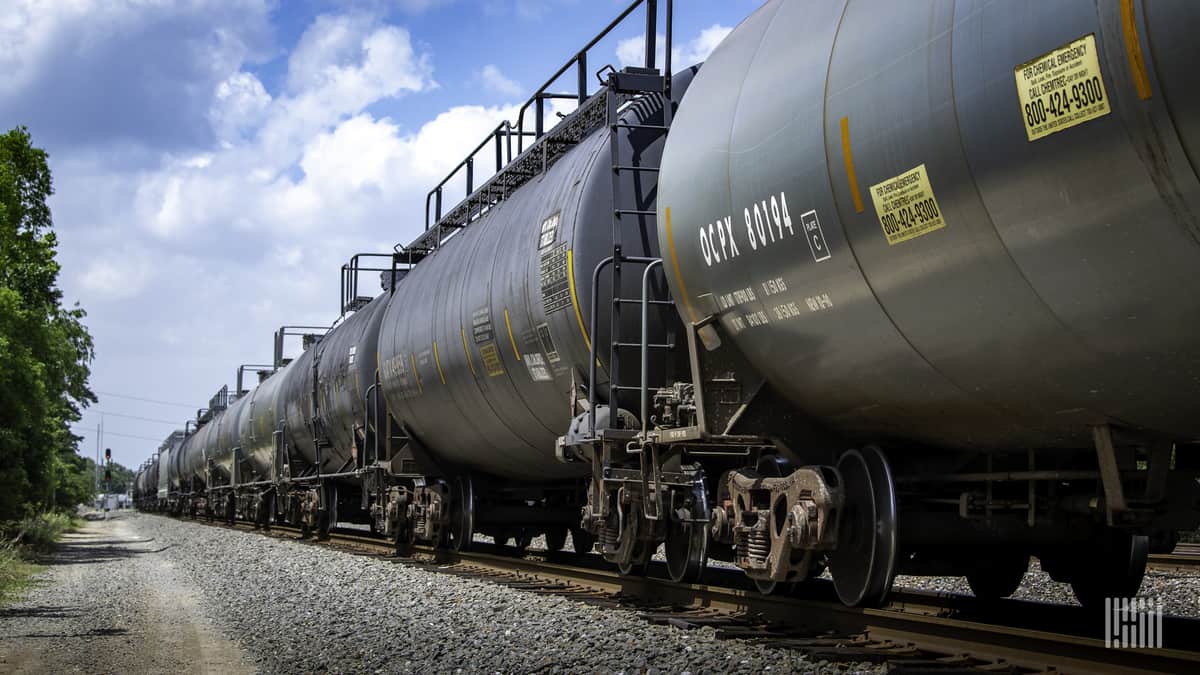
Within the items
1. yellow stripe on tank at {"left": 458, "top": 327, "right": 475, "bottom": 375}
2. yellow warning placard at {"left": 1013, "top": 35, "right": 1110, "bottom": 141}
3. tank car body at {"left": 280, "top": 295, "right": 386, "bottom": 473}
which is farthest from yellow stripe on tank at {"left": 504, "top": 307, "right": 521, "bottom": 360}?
tank car body at {"left": 280, "top": 295, "right": 386, "bottom": 473}

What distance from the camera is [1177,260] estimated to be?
3.90 m

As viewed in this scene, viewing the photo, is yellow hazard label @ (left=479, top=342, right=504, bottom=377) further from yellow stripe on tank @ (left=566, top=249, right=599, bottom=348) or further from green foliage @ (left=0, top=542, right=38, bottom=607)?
green foliage @ (left=0, top=542, right=38, bottom=607)

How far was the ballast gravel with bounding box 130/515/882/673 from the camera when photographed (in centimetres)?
631

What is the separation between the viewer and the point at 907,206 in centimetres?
498

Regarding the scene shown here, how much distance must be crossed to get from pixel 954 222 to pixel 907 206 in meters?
0.29

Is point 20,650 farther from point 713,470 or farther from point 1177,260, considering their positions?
point 1177,260

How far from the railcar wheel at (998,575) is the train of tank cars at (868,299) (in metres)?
0.03

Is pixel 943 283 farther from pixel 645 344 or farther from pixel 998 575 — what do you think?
pixel 998 575

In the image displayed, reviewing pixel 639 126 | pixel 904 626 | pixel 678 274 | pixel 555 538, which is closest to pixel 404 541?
pixel 555 538

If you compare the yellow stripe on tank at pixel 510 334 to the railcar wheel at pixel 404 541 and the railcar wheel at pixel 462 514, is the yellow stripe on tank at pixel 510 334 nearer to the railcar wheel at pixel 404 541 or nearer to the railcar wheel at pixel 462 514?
the railcar wheel at pixel 462 514

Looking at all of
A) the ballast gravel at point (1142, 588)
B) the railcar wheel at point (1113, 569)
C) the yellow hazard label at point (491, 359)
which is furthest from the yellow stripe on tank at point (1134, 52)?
the yellow hazard label at point (491, 359)

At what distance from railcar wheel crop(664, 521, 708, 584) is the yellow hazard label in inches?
104

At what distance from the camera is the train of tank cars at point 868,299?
161 inches

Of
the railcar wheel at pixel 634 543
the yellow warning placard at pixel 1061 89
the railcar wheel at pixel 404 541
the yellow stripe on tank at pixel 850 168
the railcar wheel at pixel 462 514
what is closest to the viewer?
the yellow warning placard at pixel 1061 89
